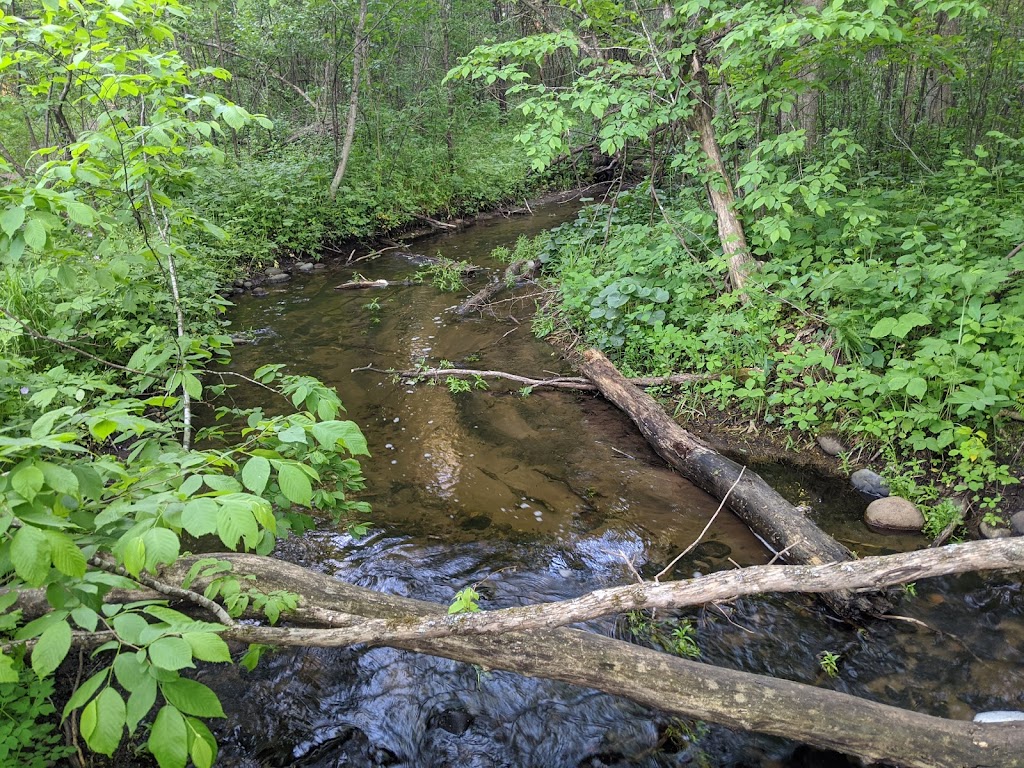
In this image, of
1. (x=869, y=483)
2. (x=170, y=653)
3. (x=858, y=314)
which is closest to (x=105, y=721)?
(x=170, y=653)

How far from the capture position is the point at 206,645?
1.43 m

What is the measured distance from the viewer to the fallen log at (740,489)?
360cm

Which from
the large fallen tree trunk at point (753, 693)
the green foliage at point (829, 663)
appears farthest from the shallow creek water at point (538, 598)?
the large fallen tree trunk at point (753, 693)

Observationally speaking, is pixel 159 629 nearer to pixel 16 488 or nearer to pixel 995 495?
pixel 16 488

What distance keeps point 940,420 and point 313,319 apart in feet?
25.6

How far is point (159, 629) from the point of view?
1.53 m

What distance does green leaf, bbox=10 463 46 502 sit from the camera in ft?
4.77

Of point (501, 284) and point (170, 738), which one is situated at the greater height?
point (170, 738)

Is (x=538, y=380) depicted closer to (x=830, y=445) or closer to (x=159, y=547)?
(x=830, y=445)

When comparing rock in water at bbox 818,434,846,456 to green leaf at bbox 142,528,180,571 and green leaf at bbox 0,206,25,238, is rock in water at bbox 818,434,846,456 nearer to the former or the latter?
green leaf at bbox 142,528,180,571

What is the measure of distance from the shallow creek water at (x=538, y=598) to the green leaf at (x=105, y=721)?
1696 mm

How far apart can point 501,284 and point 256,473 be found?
8.12 meters

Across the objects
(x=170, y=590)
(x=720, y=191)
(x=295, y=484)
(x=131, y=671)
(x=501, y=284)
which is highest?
(x=720, y=191)

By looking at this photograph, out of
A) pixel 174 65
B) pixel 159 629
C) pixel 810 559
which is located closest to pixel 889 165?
pixel 810 559
